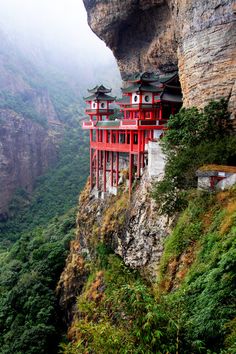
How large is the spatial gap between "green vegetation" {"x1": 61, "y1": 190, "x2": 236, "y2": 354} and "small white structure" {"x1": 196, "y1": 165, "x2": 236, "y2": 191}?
68cm

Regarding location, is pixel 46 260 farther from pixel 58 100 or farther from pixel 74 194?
pixel 58 100

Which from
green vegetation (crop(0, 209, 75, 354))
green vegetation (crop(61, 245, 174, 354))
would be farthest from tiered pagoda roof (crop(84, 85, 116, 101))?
green vegetation (crop(61, 245, 174, 354))

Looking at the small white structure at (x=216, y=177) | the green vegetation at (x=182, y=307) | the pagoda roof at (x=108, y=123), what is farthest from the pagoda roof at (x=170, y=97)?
the green vegetation at (x=182, y=307)

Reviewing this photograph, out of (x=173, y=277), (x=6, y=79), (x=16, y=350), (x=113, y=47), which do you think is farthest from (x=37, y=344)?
(x=6, y=79)

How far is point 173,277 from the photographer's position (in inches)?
488

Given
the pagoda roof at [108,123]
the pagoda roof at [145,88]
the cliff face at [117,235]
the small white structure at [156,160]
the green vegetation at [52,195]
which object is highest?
the pagoda roof at [145,88]

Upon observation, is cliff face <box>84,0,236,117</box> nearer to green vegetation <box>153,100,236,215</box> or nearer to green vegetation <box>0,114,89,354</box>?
green vegetation <box>153,100,236,215</box>

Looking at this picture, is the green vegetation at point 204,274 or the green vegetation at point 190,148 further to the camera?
the green vegetation at point 190,148

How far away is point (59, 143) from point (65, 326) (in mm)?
61080

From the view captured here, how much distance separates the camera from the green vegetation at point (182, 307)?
6684 mm

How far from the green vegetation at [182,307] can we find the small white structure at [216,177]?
683mm

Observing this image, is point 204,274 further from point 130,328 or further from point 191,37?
point 191,37

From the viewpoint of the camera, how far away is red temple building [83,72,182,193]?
21.9m

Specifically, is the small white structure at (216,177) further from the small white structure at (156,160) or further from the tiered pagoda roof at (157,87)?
the tiered pagoda roof at (157,87)
